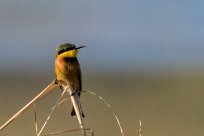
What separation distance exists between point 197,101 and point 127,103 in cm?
109

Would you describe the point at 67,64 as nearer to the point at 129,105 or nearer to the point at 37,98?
the point at 37,98

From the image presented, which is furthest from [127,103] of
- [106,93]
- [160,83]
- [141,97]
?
[160,83]

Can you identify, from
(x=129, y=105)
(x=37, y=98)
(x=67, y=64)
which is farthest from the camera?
(x=129, y=105)

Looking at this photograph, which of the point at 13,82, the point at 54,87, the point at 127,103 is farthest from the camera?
the point at 13,82

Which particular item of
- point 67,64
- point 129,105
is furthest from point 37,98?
point 129,105

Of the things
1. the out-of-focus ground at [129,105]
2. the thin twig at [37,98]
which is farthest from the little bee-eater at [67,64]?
Result: the out-of-focus ground at [129,105]

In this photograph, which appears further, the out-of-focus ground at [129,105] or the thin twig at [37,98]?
the out-of-focus ground at [129,105]

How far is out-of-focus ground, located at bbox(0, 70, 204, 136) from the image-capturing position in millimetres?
9570

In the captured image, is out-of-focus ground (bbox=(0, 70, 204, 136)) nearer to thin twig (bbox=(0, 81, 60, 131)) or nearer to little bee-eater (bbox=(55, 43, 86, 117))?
little bee-eater (bbox=(55, 43, 86, 117))

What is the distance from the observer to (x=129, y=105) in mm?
11312

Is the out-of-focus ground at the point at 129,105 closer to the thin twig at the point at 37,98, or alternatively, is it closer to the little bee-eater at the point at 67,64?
the little bee-eater at the point at 67,64

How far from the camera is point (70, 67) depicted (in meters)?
3.93

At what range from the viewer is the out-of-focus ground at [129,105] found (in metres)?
9.57

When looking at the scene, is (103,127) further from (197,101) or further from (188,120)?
(197,101)
